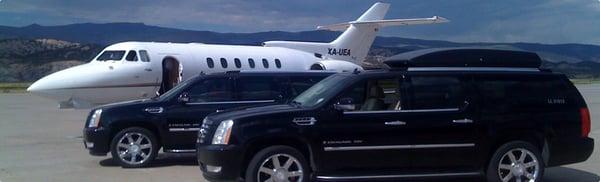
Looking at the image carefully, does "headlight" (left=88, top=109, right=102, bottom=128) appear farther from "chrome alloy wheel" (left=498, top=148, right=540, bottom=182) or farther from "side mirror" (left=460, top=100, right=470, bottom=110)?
"chrome alloy wheel" (left=498, top=148, right=540, bottom=182)

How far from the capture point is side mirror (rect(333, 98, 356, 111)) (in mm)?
8164

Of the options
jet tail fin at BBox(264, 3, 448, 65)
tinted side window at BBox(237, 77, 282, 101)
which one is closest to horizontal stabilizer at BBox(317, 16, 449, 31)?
jet tail fin at BBox(264, 3, 448, 65)

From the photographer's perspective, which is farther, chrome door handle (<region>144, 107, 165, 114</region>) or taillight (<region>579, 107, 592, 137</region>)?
chrome door handle (<region>144, 107, 165, 114</region>)

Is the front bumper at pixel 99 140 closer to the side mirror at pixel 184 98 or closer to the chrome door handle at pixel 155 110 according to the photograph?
the chrome door handle at pixel 155 110

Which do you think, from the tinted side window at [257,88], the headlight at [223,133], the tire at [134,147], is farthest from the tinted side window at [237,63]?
the headlight at [223,133]

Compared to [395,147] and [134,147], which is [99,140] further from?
[395,147]

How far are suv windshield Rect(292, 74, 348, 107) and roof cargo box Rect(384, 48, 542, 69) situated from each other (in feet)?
2.65

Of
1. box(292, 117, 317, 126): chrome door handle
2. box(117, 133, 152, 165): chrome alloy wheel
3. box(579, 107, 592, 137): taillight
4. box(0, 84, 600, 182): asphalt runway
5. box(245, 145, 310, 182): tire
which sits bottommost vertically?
box(0, 84, 600, 182): asphalt runway

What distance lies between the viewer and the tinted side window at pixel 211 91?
37.0 feet

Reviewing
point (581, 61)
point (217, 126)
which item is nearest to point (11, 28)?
point (581, 61)

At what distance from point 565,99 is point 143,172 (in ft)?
19.9

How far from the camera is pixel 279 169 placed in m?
8.01

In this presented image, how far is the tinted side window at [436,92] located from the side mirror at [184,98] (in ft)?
13.6

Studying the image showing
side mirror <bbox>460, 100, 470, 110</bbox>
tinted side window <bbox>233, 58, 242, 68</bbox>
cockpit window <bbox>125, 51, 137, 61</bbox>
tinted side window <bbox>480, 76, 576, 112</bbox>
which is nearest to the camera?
side mirror <bbox>460, 100, 470, 110</bbox>
